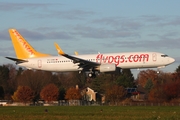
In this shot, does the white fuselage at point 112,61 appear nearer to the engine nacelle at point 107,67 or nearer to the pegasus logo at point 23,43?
the engine nacelle at point 107,67

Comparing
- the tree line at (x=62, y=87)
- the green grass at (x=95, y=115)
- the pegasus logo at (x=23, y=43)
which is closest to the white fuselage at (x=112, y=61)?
the pegasus logo at (x=23, y=43)

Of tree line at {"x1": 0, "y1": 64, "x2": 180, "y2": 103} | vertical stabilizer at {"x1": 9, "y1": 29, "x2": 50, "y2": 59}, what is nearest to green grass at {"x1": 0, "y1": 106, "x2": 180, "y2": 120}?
vertical stabilizer at {"x1": 9, "y1": 29, "x2": 50, "y2": 59}

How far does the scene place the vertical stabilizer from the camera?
7562 centimetres

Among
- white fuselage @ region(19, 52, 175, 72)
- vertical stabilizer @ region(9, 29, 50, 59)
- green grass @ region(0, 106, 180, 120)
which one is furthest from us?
vertical stabilizer @ region(9, 29, 50, 59)

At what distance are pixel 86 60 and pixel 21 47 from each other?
13.6 m

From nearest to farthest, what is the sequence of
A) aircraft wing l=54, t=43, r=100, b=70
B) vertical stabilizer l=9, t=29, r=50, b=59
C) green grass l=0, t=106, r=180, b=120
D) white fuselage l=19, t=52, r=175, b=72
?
green grass l=0, t=106, r=180, b=120
white fuselage l=19, t=52, r=175, b=72
aircraft wing l=54, t=43, r=100, b=70
vertical stabilizer l=9, t=29, r=50, b=59

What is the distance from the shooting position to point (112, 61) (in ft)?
221

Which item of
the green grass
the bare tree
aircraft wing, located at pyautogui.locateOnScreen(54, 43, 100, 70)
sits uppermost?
aircraft wing, located at pyautogui.locateOnScreen(54, 43, 100, 70)

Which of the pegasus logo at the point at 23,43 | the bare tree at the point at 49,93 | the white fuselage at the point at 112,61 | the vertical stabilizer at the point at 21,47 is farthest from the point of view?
the bare tree at the point at 49,93

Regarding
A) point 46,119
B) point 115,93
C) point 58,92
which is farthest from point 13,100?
point 46,119

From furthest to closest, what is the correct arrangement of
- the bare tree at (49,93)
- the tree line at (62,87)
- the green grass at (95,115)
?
the bare tree at (49,93) → the tree line at (62,87) → the green grass at (95,115)

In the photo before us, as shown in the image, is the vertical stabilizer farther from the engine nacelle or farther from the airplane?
the engine nacelle

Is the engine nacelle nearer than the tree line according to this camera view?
Yes

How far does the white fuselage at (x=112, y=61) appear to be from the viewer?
65.6 m
